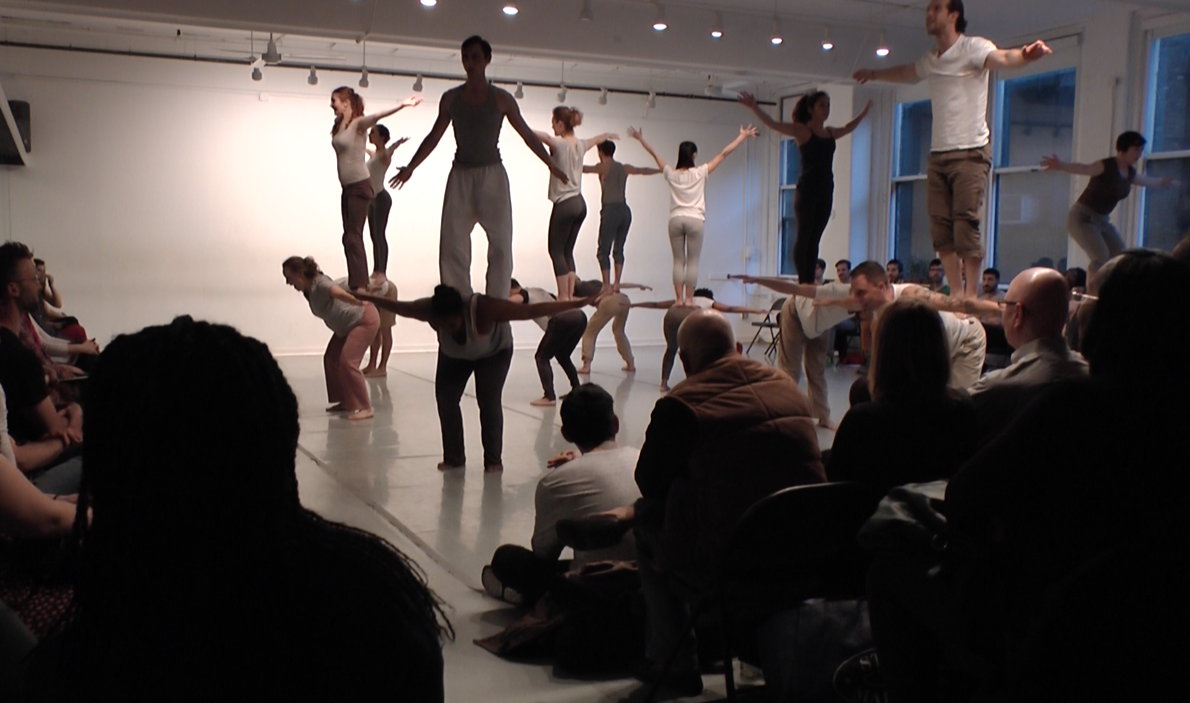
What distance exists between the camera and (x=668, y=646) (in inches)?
117

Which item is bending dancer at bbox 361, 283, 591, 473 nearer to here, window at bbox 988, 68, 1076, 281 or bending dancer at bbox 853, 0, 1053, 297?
bending dancer at bbox 853, 0, 1053, 297

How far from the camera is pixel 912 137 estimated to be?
13.8 metres

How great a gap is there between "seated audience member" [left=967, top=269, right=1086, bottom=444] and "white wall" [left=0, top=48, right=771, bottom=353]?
10368mm

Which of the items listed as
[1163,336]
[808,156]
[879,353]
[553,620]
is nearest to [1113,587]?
[1163,336]

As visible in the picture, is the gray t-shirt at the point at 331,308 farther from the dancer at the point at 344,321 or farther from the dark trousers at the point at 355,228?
the dark trousers at the point at 355,228

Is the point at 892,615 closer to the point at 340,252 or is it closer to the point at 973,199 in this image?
the point at 973,199

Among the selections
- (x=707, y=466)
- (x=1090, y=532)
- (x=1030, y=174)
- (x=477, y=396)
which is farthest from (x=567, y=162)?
(x=1090, y=532)

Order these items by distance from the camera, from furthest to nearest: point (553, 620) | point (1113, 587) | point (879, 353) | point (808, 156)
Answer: point (808, 156) < point (553, 620) < point (879, 353) < point (1113, 587)

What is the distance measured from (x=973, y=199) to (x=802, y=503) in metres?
3.97

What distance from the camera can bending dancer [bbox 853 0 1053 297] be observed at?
5738mm

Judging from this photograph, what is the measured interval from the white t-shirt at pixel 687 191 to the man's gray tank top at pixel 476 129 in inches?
182

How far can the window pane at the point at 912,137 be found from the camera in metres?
13.6

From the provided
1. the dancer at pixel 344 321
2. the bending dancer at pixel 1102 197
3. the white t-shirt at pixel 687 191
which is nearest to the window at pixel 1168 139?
the bending dancer at pixel 1102 197

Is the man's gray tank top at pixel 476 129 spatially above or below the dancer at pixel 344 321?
above
